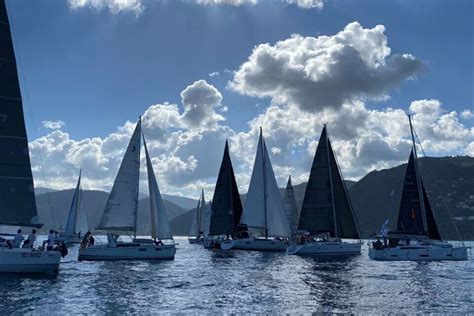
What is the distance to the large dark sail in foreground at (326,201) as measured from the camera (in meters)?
62.3

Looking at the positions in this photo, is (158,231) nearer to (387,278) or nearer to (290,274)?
(290,274)

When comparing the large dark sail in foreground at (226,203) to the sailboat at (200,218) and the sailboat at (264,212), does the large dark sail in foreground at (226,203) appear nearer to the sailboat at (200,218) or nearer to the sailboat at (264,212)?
the sailboat at (264,212)

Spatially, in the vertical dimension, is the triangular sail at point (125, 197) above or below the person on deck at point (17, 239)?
above

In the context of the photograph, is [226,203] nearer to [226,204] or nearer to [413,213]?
[226,204]

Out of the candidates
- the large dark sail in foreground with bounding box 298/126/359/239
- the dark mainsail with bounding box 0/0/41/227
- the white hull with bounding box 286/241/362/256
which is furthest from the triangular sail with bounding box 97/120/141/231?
the large dark sail in foreground with bounding box 298/126/359/239

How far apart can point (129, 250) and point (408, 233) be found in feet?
109

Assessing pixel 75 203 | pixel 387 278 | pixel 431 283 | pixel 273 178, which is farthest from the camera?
pixel 75 203

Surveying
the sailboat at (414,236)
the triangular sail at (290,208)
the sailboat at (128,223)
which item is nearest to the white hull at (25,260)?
the sailboat at (128,223)

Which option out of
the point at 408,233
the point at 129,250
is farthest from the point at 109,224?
the point at 408,233

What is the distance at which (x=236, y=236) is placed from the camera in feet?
244

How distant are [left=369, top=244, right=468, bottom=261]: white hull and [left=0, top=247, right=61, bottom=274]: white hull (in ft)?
125

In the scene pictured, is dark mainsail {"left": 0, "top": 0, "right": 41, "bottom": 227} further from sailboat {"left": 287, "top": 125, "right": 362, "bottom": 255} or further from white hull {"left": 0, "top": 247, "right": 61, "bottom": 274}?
sailboat {"left": 287, "top": 125, "right": 362, "bottom": 255}

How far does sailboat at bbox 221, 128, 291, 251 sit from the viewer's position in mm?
67875

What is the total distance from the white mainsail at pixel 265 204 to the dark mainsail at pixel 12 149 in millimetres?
39453
